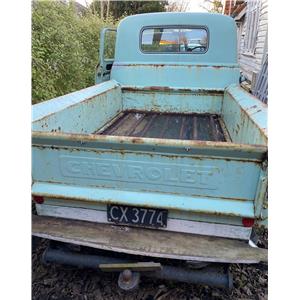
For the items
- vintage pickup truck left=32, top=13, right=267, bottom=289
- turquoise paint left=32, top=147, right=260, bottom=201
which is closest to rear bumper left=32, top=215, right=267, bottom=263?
vintage pickup truck left=32, top=13, right=267, bottom=289

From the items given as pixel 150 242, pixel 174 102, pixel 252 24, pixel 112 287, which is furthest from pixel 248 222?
pixel 252 24

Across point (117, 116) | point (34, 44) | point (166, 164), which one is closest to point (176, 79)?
point (117, 116)

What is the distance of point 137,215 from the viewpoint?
6.40 ft

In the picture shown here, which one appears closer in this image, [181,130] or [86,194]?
[86,194]

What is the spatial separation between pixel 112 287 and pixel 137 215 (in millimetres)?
722

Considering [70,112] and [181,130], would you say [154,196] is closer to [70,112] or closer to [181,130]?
[70,112]

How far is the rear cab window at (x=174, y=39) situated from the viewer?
4.25 meters

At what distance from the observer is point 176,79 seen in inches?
170

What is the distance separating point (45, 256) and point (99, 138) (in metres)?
1.02

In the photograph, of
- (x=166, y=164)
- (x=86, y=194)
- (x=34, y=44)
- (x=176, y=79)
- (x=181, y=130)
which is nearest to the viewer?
(x=166, y=164)

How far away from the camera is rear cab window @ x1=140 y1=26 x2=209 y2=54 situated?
425 centimetres

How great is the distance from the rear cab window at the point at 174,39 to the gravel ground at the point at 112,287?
296cm

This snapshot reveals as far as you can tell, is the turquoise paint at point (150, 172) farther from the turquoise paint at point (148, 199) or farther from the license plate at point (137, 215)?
the license plate at point (137, 215)

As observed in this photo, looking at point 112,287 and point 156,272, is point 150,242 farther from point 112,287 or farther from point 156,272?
point 112,287
